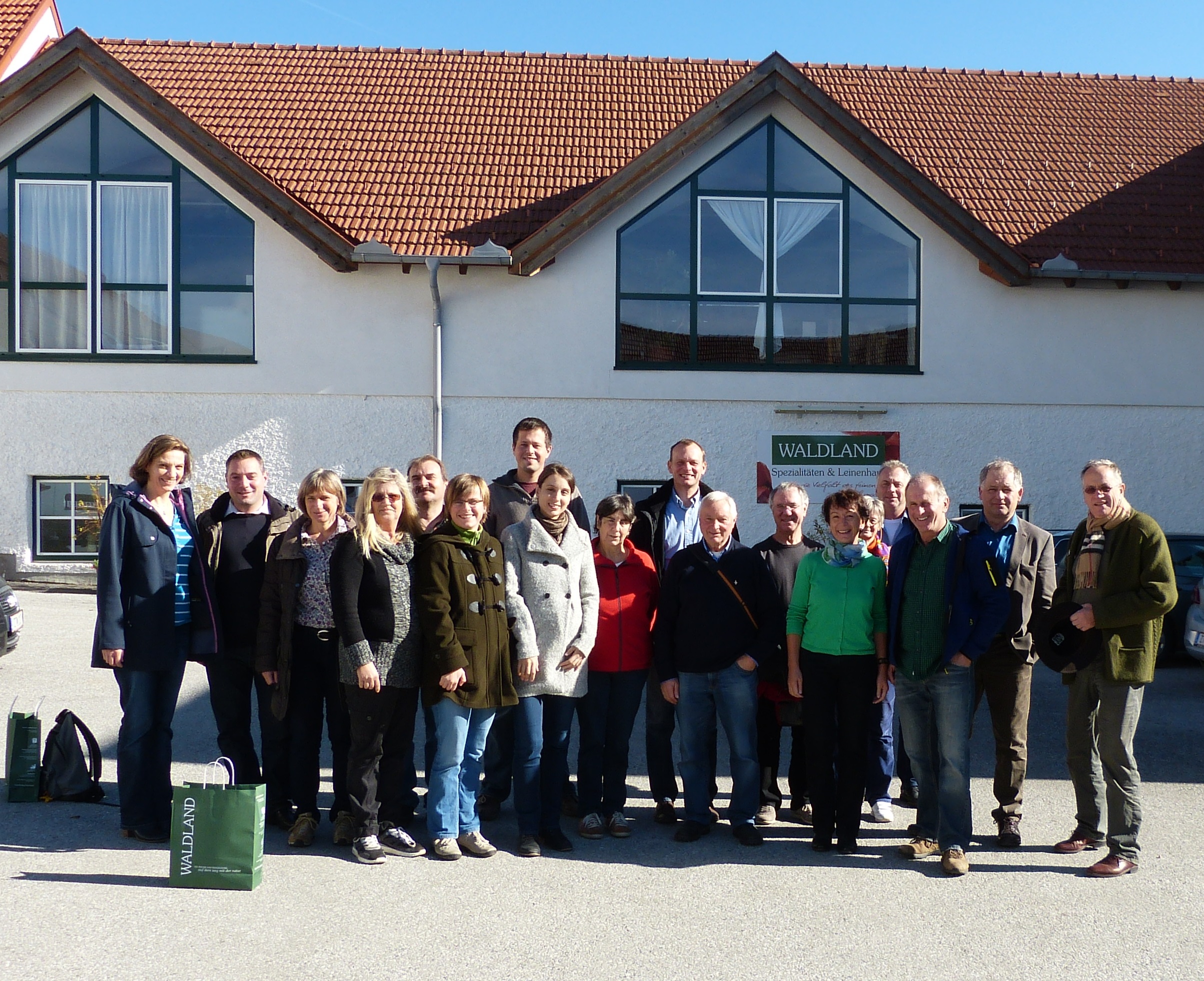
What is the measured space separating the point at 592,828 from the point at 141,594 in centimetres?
251

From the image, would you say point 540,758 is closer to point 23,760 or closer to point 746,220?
point 23,760

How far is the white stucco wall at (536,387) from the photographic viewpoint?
14469 mm

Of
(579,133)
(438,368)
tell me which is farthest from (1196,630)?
(579,133)

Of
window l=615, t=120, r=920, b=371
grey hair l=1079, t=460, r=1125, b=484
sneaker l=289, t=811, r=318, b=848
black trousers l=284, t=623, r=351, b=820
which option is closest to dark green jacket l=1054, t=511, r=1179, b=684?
grey hair l=1079, t=460, r=1125, b=484

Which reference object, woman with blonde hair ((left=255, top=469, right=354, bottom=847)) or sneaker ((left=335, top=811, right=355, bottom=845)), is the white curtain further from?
sneaker ((left=335, top=811, right=355, bottom=845))

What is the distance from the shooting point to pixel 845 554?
5414 millimetres

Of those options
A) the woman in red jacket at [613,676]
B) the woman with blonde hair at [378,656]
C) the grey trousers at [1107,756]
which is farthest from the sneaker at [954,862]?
the woman with blonde hair at [378,656]

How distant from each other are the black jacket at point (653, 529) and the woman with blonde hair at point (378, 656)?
1416 mm

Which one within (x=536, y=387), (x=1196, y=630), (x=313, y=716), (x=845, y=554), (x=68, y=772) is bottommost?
(x=68, y=772)

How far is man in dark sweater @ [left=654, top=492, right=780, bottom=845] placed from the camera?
18.1 feet

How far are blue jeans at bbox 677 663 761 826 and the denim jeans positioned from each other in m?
0.28

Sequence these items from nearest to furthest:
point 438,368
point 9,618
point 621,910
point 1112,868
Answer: point 621,910
point 1112,868
point 9,618
point 438,368

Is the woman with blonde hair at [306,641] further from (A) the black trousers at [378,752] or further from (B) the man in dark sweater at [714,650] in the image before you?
(B) the man in dark sweater at [714,650]

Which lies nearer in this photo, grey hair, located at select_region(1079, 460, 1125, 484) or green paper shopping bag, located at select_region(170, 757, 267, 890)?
green paper shopping bag, located at select_region(170, 757, 267, 890)
